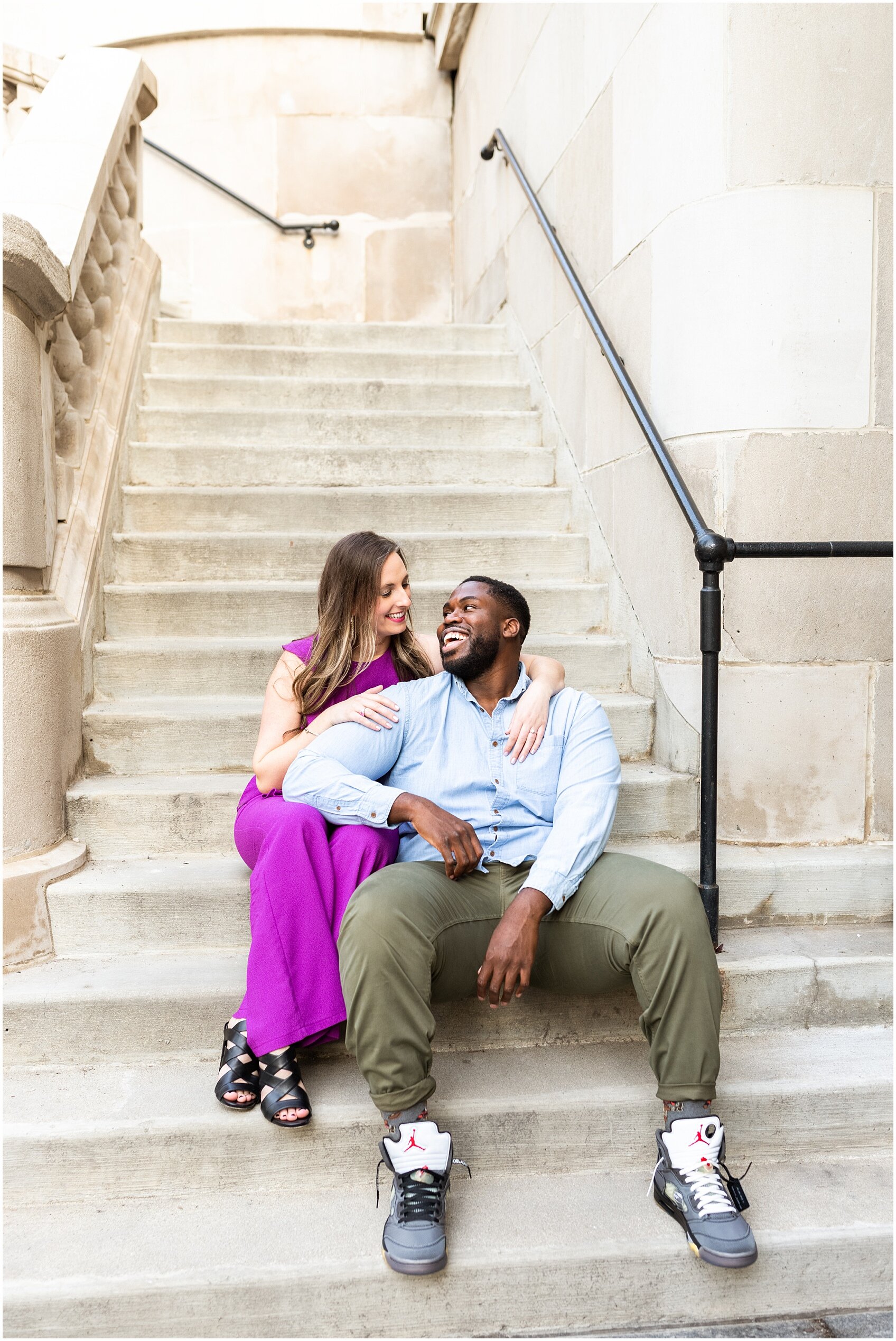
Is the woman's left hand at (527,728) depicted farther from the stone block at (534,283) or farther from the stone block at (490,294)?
the stone block at (490,294)

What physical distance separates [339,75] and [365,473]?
480cm

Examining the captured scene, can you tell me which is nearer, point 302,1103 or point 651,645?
point 302,1103

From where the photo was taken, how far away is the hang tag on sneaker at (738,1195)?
1.99 meters

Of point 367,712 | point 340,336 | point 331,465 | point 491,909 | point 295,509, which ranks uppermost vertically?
point 340,336

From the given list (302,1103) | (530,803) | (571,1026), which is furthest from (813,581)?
(302,1103)

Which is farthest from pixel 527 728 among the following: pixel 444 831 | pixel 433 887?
pixel 433 887

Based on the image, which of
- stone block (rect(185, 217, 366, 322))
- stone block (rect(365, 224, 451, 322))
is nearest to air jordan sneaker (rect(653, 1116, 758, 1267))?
stone block (rect(365, 224, 451, 322))

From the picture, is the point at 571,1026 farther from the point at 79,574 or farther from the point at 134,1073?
the point at 79,574

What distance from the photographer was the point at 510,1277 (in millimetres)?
1912

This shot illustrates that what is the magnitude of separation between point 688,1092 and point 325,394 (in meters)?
3.55

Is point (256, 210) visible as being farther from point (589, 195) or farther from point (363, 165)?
point (589, 195)

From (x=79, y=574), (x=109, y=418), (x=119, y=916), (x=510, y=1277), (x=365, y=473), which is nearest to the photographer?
(x=510, y=1277)

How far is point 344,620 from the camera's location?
105 inches

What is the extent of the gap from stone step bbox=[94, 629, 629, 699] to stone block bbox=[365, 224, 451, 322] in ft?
15.8
